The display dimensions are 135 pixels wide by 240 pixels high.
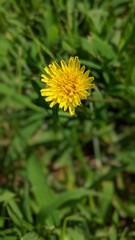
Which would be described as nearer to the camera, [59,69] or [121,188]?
[59,69]

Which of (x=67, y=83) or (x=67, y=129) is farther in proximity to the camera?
(x=67, y=129)

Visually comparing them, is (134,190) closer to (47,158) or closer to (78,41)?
(47,158)

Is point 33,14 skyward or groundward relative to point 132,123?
skyward

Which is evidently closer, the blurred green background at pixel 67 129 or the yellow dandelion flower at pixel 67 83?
the yellow dandelion flower at pixel 67 83

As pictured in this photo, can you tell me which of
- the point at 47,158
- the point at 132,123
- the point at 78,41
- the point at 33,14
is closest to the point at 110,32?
the point at 78,41
